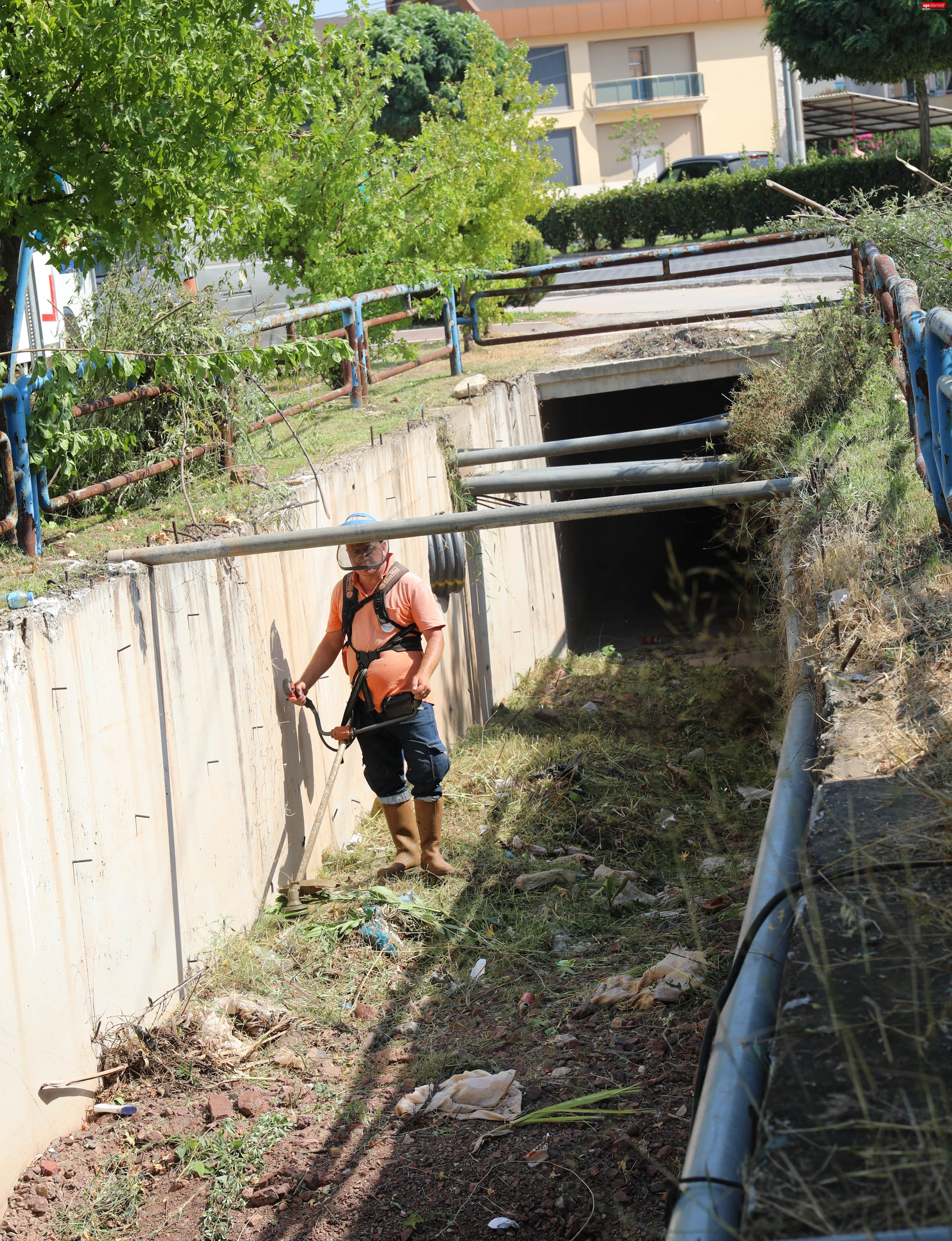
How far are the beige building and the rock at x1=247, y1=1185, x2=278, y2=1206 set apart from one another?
40.8 meters

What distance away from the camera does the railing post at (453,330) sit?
1130 cm

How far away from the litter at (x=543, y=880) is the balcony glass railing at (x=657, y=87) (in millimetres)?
39904

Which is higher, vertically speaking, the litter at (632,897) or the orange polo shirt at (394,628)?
the orange polo shirt at (394,628)

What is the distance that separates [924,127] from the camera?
22297 millimetres

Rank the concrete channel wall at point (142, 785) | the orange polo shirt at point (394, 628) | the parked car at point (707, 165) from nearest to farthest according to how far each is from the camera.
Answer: the concrete channel wall at point (142, 785)
the orange polo shirt at point (394, 628)
the parked car at point (707, 165)

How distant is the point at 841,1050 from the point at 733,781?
5.83 m

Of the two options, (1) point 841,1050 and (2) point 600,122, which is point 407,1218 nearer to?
(1) point 841,1050

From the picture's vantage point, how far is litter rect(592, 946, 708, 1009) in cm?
459

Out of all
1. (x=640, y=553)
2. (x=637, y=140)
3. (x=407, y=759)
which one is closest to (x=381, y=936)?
(x=407, y=759)

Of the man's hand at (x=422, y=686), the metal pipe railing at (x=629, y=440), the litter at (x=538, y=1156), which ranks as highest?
the metal pipe railing at (x=629, y=440)

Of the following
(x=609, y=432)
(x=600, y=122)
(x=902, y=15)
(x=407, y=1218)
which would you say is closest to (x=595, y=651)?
(x=609, y=432)

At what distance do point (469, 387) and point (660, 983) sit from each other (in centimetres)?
668

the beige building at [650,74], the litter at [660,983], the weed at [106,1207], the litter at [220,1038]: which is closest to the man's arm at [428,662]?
the litter at [660,983]

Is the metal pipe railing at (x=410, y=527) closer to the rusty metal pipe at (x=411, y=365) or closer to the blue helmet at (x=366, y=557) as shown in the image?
the blue helmet at (x=366, y=557)
